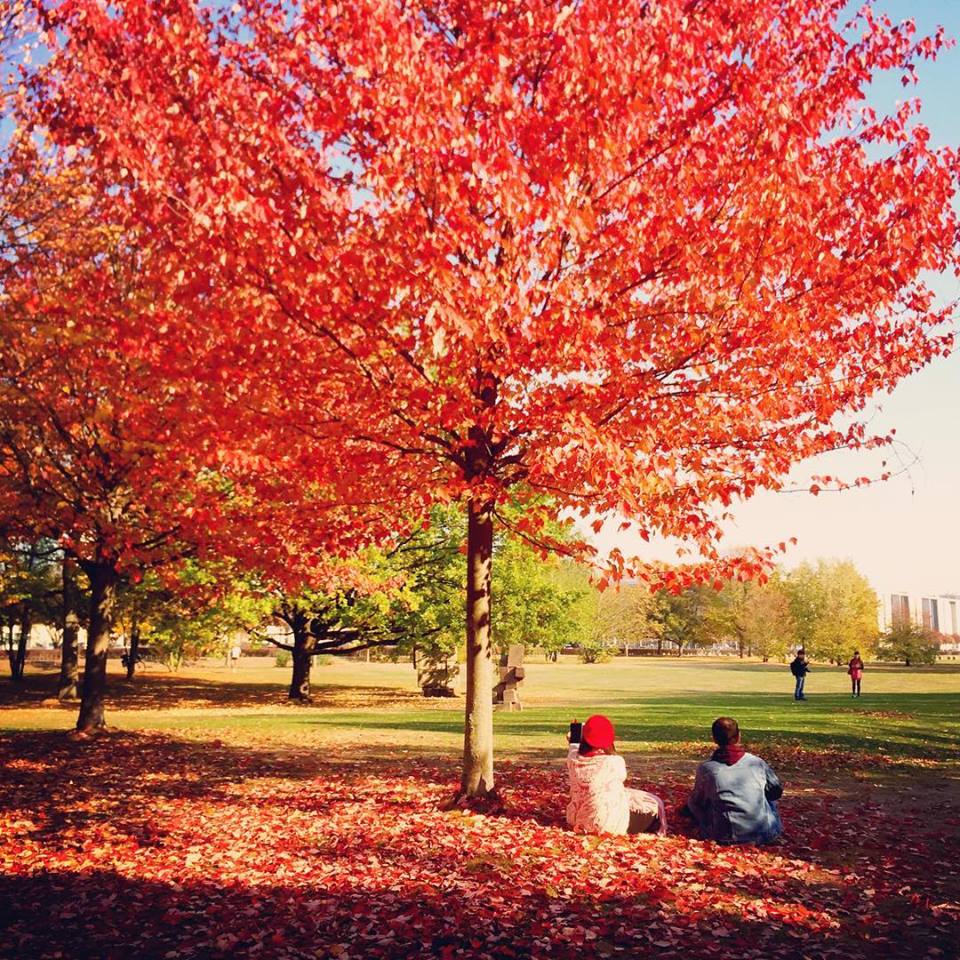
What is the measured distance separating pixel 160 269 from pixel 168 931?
7039mm

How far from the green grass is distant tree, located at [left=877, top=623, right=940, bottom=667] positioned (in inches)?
1176

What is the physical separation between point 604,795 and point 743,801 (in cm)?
142

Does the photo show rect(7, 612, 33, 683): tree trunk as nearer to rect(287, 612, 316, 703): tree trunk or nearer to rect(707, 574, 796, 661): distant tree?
rect(287, 612, 316, 703): tree trunk

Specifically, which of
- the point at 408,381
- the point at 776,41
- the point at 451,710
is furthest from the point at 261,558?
the point at 451,710

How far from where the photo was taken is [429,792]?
1124cm

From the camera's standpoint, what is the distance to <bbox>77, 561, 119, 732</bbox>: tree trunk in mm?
17750

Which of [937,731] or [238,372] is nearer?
[238,372]

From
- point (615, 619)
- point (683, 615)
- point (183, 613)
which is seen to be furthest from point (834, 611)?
point (183, 613)

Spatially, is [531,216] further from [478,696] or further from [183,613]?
A: [183,613]

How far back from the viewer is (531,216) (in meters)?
8.20

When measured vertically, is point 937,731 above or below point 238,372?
below

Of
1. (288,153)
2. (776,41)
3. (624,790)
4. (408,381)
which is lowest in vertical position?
(624,790)

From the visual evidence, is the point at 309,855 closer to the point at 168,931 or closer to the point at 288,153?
the point at 168,931

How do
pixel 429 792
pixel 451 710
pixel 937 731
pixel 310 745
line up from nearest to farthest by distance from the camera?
pixel 429 792
pixel 310 745
pixel 937 731
pixel 451 710
